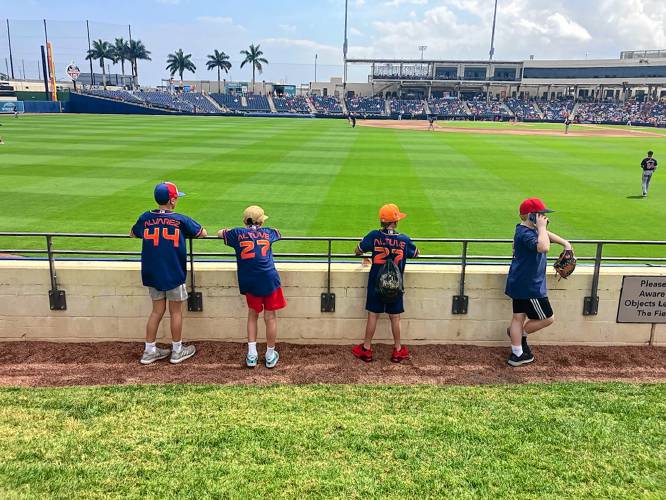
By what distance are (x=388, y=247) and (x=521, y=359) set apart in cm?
194

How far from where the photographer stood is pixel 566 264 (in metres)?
5.69

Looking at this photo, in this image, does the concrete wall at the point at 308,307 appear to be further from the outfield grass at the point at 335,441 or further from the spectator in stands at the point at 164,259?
the outfield grass at the point at 335,441

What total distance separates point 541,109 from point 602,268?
84.4 meters

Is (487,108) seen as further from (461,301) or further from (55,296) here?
A: (55,296)

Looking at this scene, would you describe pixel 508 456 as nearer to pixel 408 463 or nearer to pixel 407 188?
pixel 408 463

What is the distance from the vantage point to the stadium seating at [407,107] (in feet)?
268

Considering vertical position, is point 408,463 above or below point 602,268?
below

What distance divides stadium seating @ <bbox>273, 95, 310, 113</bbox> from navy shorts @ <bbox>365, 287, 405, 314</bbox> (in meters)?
79.9

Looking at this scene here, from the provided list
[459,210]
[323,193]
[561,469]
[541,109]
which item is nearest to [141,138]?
[323,193]

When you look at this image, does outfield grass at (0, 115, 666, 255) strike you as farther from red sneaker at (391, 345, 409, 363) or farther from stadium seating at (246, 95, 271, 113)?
stadium seating at (246, 95, 271, 113)

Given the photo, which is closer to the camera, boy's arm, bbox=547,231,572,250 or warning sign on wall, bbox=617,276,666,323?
boy's arm, bbox=547,231,572,250

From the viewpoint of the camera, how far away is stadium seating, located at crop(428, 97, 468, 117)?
8069cm

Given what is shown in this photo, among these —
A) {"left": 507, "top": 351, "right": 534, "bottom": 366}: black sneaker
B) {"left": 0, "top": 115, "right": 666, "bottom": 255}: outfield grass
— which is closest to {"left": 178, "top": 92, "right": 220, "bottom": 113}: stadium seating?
{"left": 0, "top": 115, "right": 666, "bottom": 255}: outfield grass

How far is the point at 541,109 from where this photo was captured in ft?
270
